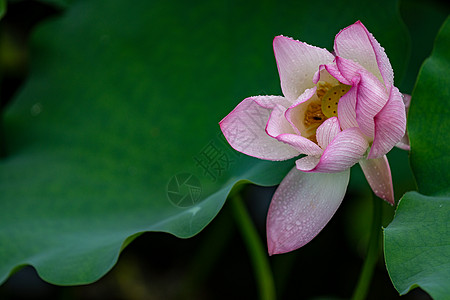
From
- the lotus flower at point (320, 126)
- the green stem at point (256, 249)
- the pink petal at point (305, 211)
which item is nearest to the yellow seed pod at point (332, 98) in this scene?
the lotus flower at point (320, 126)

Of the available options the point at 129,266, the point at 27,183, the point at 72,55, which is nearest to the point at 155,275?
the point at 129,266

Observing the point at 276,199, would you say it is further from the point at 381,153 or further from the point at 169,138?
the point at 169,138

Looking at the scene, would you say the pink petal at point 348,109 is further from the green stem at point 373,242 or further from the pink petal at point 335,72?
the green stem at point 373,242

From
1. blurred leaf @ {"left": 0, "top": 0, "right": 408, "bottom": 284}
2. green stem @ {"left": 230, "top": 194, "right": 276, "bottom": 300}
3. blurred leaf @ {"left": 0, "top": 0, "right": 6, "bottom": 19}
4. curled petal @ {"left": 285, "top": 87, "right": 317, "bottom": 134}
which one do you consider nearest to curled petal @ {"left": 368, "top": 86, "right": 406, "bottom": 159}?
curled petal @ {"left": 285, "top": 87, "right": 317, "bottom": 134}

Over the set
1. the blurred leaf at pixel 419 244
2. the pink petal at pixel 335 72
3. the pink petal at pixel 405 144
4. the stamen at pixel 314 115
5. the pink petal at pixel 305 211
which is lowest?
the blurred leaf at pixel 419 244

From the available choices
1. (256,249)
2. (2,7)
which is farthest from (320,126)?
(2,7)

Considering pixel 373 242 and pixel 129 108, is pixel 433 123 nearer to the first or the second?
pixel 373 242
